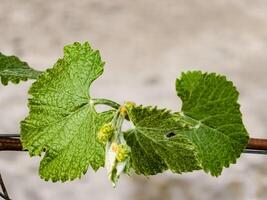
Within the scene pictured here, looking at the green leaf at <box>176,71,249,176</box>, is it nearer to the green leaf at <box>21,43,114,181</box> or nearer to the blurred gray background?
the green leaf at <box>21,43,114,181</box>

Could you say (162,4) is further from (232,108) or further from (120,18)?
(232,108)

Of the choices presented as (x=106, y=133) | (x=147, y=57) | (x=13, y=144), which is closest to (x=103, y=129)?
(x=106, y=133)

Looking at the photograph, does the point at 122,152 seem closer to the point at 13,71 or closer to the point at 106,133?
the point at 106,133

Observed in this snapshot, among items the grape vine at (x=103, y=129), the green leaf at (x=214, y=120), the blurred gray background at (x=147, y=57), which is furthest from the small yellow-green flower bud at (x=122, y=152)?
the blurred gray background at (x=147, y=57)

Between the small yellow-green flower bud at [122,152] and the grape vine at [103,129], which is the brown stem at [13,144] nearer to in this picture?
the grape vine at [103,129]

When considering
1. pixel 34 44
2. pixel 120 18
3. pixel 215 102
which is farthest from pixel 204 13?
pixel 215 102

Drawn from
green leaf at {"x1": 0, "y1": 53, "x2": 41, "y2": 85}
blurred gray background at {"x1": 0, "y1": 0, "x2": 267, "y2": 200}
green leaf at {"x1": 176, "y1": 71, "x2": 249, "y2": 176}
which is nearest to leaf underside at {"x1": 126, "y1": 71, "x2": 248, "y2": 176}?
green leaf at {"x1": 176, "y1": 71, "x2": 249, "y2": 176}
